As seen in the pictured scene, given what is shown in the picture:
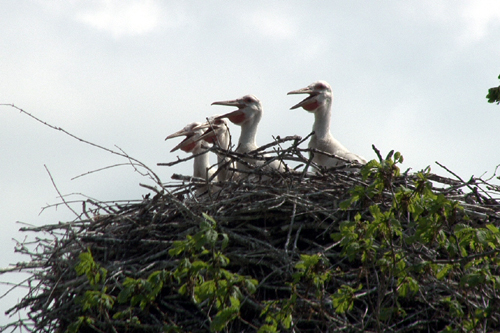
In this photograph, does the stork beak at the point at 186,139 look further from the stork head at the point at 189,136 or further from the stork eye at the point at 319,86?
the stork eye at the point at 319,86

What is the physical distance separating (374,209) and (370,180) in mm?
1452

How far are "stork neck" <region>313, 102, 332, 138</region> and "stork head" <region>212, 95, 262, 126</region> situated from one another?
0.59 metres

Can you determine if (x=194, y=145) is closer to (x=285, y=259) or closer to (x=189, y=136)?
(x=189, y=136)

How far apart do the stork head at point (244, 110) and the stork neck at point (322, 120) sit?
1.94 ft

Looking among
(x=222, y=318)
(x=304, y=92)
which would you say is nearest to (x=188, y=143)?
(x=304, y=92)

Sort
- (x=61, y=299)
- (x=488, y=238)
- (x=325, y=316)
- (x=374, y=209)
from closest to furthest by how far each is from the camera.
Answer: (x=488, y=238) → (x=374, y=209) → (x=325, y=316) → (x=61, y=299)

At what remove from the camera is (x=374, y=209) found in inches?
151

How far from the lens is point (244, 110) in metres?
7.83

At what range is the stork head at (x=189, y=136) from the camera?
8.09 m

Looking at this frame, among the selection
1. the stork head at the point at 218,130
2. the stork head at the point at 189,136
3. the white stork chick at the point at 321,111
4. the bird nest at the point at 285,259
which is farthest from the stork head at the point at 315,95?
the bird nest at the point at 285,259

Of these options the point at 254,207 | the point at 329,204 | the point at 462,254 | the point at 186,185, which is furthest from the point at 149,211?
the point at 462,254

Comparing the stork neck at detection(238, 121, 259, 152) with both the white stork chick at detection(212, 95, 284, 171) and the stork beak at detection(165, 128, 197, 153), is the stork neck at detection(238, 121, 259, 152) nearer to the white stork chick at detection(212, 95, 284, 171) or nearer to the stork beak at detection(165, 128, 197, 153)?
the white stork chick at detection(212, 95, 284, 171)

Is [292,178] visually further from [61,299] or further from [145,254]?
[61,299]

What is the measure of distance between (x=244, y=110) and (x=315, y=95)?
2.33ft
